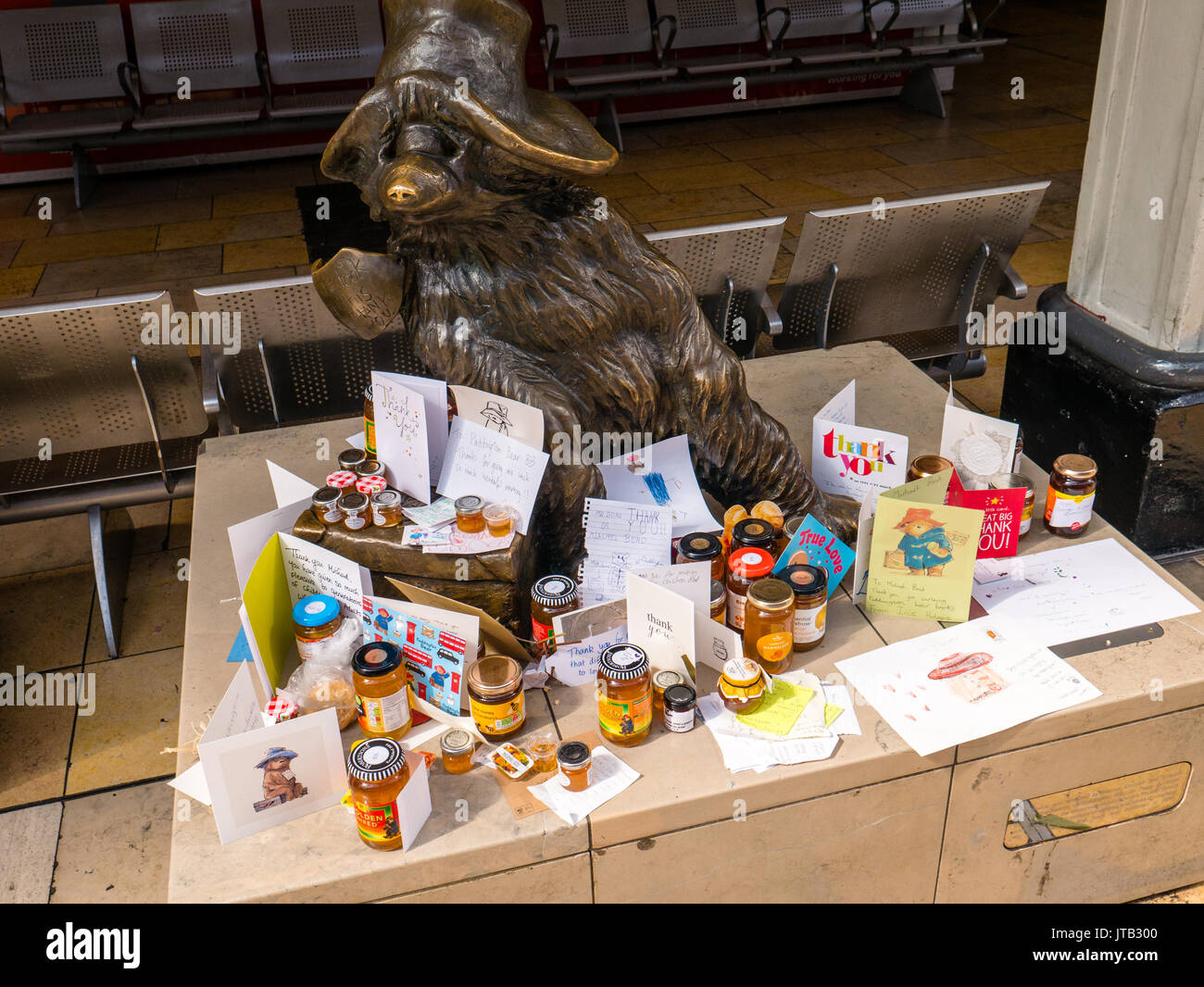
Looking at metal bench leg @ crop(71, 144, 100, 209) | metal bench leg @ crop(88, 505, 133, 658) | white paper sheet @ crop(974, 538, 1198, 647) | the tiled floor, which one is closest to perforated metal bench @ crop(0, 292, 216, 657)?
metal bench leg @ crop(88, 505, 133, 658)

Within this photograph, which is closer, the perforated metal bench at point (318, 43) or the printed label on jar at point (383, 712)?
the printed label on jar at point (383, 712)

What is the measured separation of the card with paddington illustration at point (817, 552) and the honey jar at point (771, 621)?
156 mm

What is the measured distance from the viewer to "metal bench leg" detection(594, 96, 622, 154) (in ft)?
26.5

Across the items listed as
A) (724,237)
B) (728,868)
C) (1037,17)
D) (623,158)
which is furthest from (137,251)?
(1037,17)

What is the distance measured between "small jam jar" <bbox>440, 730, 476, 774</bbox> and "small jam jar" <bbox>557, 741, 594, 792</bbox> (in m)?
0.20

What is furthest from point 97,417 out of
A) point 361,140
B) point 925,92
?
point 925,92

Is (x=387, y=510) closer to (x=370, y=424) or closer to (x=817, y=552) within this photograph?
(x=370, y=424)

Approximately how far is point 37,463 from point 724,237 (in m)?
2.48

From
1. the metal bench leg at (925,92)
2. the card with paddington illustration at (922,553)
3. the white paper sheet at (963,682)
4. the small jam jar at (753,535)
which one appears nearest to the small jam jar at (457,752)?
the small jam jar at (753,535)

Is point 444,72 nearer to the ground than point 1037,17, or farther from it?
farther from it

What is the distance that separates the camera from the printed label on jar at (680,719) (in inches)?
92.7

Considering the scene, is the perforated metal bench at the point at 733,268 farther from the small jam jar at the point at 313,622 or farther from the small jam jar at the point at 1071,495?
the small jam jar at the point at 313,622

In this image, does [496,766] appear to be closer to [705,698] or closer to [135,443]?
[705,698]

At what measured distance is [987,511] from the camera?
2881mm
